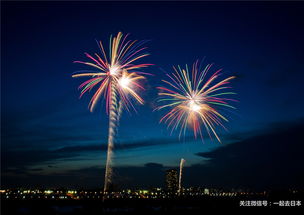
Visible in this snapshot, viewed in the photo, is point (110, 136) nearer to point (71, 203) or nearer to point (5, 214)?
point (5, 214)

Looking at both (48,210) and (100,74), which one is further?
(48,210)

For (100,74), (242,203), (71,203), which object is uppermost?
(100,74)

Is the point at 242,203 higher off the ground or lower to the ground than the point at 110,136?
lower

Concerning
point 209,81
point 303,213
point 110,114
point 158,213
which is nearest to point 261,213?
point 303,213

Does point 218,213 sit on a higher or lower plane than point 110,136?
lower

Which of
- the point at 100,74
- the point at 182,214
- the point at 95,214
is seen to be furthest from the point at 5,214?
the point at 100,74

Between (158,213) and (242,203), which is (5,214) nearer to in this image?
(158,213)

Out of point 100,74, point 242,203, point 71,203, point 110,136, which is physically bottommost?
point 71,203

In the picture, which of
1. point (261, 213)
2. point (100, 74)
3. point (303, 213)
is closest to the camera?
point (100, 74)

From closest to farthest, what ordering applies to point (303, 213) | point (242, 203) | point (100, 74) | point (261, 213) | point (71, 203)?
1. point (100, 74)
2. point (242, 203)
3. point (303, 213)
4. point (261, 213)
5. point (71, 203)
